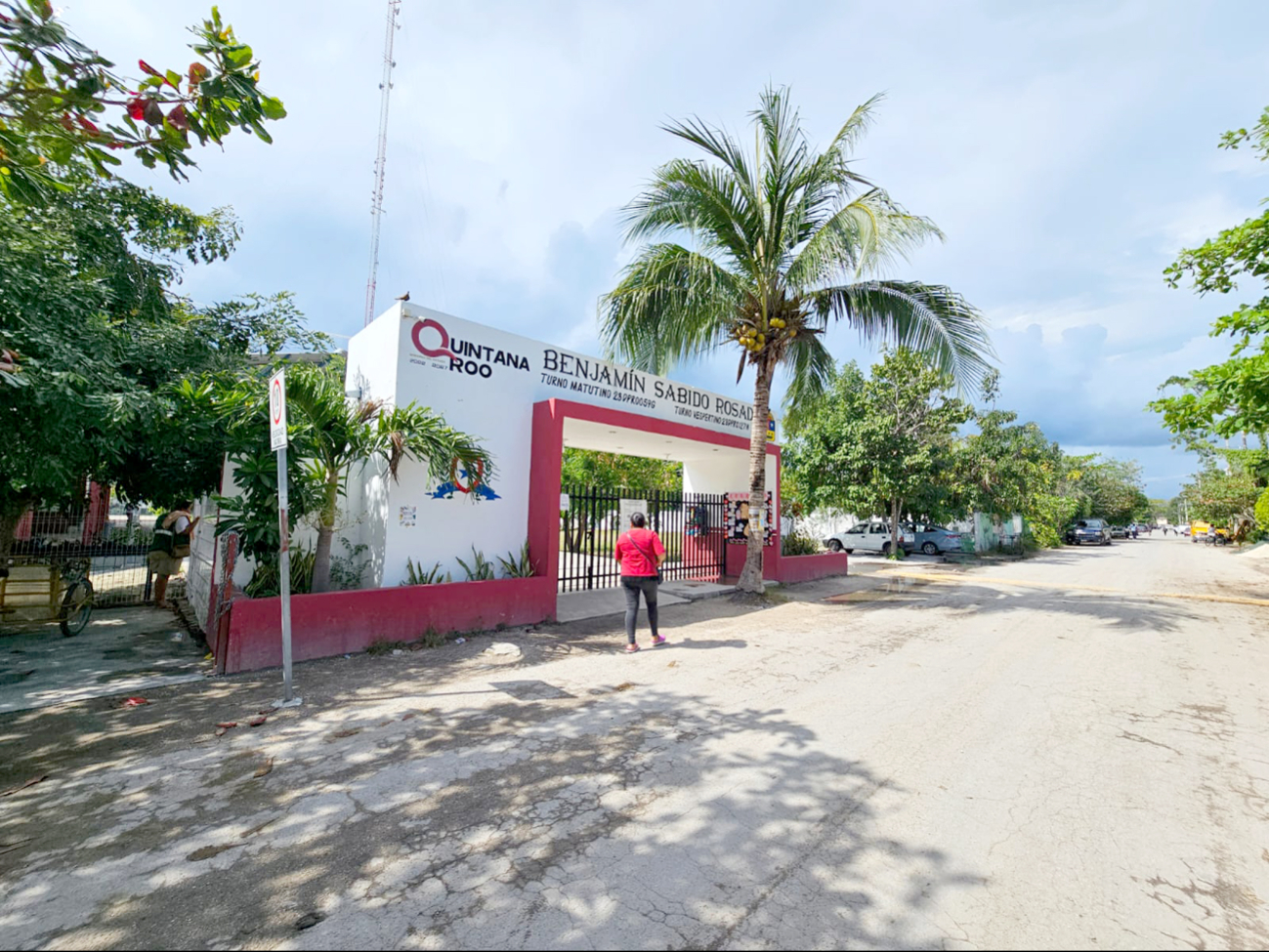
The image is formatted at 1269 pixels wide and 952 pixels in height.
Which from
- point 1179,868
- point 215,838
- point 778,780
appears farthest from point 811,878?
point 215,838

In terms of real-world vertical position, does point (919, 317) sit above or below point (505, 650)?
above

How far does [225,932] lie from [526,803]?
1399 millimetres

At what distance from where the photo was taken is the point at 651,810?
10.3 feet

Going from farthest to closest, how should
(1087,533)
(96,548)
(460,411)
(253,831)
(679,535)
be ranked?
(1087,533) → (679,535) → (96,548) → (460,411) → (253,831)

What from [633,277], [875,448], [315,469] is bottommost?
[315,469]

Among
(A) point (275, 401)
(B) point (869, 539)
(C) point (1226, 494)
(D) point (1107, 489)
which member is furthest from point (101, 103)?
(D) point (1107, 489)

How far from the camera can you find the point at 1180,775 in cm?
371

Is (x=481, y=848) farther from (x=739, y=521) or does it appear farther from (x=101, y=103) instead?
(x=739, y=521)

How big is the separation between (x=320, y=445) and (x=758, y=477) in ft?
24.0

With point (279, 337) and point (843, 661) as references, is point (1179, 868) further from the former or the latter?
point (279, 337)

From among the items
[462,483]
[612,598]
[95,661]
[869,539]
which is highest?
[462,483]

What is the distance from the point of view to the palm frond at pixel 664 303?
9.73 m

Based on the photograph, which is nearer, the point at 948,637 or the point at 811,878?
the point at 811,878

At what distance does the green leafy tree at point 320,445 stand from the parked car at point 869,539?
74.6 ft
